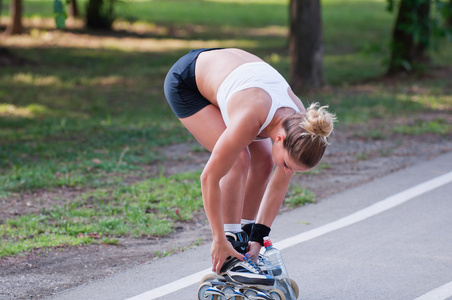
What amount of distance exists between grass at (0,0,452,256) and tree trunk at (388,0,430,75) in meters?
0.45

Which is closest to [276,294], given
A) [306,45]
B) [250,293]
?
[250,293]

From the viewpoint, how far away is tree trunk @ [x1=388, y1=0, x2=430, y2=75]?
11.8 meters

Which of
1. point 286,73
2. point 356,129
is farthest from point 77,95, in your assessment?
point 356,129

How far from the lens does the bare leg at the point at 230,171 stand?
3.62m

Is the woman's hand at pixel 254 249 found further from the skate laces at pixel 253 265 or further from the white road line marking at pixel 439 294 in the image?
the white road line marking at pixel 439 294

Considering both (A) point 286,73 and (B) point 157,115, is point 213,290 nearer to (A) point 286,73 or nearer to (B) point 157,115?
(B) point 157,115

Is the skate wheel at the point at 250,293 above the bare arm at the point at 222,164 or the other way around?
the other way around

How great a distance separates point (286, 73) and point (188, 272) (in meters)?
9.74

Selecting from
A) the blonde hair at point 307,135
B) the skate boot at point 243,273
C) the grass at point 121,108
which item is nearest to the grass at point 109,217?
the grass at point 121,108

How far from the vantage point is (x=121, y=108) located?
10.6 m

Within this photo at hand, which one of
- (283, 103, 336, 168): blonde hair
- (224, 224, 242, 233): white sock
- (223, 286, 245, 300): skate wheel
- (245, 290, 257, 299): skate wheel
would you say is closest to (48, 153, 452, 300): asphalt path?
(223, 286, 245, 300): skate wheel

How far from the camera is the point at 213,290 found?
3596 millimetres

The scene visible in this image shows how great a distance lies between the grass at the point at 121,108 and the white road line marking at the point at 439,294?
6.41 ft

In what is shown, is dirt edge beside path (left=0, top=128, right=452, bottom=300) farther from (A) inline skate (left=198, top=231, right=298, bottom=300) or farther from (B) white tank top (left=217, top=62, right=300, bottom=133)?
(B) white tank top (left=217, top=62, right=300, bottom=133)
